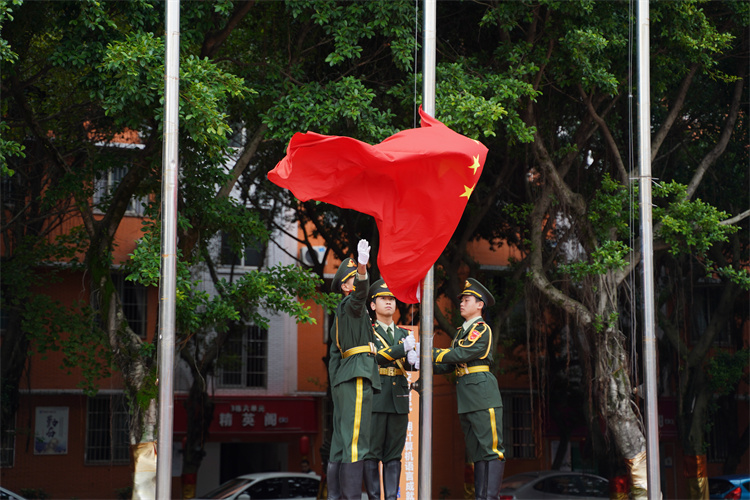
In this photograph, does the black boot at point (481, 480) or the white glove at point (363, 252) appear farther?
the black boot at point (481, 480)

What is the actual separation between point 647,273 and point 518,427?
14.3m

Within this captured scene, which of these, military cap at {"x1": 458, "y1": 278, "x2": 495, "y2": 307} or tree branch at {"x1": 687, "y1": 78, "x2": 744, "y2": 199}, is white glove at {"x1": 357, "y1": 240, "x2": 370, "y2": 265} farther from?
tree branch at {"x1": 687, "y1": 78, "x2": 744, "y2": 199}

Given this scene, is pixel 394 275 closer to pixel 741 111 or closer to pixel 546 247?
pixel 546 247

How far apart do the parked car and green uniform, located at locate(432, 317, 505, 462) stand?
274 inches

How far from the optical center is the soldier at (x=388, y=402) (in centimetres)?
642

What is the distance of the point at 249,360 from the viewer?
66.8ft

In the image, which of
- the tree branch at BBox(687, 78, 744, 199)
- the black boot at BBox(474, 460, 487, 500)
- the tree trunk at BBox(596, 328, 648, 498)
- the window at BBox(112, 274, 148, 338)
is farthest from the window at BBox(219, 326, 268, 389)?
the black boot at BBox(474, 460, 487, 500)

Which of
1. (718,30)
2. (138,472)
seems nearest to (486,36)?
(718,30)

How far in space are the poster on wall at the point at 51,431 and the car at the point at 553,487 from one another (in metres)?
9.61

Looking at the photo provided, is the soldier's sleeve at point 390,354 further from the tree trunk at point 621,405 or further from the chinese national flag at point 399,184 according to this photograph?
the tree trunk at point 621,405

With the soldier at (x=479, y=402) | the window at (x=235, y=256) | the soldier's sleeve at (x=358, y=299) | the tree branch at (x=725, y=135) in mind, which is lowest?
the soldier at (x=479, y=402)

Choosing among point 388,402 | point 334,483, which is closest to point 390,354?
point 388,402

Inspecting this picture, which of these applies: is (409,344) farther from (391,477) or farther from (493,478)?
(493,478)

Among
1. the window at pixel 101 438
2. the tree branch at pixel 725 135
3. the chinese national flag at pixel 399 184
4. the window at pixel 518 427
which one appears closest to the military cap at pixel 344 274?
the chinese national flag at pixel 399 184
